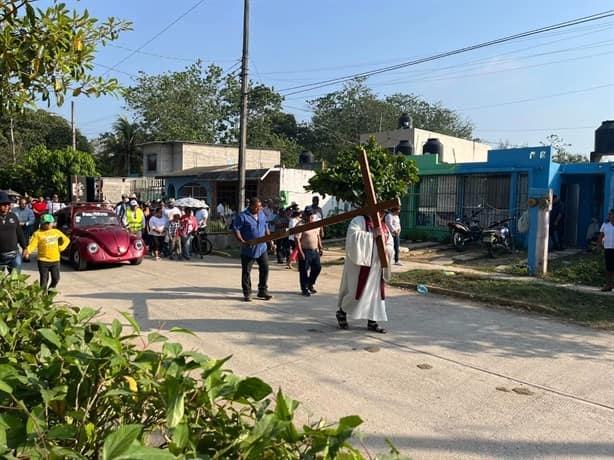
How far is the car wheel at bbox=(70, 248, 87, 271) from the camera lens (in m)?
12.1

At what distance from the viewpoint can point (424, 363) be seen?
17.9ft

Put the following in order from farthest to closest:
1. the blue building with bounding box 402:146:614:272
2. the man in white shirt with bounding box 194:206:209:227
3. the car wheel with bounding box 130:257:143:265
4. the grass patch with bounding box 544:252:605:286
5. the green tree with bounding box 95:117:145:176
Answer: the green tree with bounding box 95:117:145:176 < the man in white shirt with bounding box 194:206:209:227 < the blue building with bounding box 402:146:614:272 < the car wheel with bounding box 130:257:143:265 < the grass patch with bounding box 544:252:605:286

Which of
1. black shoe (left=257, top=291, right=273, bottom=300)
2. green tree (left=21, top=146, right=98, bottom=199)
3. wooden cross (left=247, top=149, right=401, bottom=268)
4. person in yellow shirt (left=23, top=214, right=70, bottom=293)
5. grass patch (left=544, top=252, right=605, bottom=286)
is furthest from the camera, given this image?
green tree (left=21, top=146, right=98, bottom=199)

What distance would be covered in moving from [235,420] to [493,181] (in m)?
16.4

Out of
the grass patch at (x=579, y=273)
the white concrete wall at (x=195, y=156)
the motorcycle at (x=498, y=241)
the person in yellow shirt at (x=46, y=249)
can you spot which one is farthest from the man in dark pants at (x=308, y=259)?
→ the white concrete wall at (x=195, y=156)

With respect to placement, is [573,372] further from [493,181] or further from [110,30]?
[493,181]

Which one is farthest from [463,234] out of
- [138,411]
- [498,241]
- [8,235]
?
[138,411]

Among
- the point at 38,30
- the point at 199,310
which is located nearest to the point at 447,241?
the point at 199,310

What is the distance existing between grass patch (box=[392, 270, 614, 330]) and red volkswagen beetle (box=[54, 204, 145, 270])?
667 cm

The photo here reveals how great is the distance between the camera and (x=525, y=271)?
11336 mm

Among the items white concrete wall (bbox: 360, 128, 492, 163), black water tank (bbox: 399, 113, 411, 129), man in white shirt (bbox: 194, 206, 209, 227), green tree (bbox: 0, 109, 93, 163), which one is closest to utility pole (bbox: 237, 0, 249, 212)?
man in white shirt (bbox: 194, 206, 209, 227)

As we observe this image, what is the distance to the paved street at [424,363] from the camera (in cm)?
381

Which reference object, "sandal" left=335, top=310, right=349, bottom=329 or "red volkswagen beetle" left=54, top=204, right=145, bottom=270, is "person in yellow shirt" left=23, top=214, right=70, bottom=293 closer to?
"red volkswagen beetle" left=54, top=204, right=145, bottom=270

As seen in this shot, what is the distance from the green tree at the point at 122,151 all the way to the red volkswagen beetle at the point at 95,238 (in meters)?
31.8
